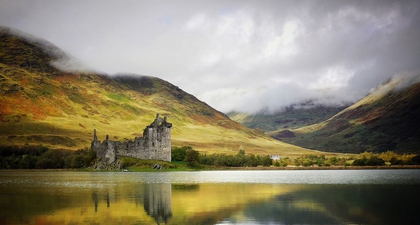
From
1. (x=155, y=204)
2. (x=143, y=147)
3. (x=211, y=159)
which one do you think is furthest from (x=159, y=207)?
(x=211, y=159)

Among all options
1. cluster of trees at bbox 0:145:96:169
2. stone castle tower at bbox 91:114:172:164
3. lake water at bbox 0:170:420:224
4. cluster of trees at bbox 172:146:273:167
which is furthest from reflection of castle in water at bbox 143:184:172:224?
cluster of trees at bbox 0:145:96:169

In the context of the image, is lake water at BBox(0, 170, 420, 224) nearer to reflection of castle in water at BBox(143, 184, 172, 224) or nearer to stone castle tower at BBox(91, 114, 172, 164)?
reflection of castle in water at BBox(143, 184, 172, 224)

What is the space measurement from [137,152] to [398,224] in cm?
9118

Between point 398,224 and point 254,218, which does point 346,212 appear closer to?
point 398,224

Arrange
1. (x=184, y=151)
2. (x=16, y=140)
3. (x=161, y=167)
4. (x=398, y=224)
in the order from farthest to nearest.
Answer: (x=16, y=140) < (x=184, y=151) < (x=161, y=167) < (x=398, y=224)

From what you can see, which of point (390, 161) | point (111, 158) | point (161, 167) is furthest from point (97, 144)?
point (390, 161)

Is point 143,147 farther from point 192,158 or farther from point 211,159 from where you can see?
point 211,159

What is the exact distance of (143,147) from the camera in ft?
366

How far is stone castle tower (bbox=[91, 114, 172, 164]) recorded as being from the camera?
110m

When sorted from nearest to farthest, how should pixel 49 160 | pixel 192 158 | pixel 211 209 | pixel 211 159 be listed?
pixel 211 209 → pixel 192 158 → pixel 49 160 → pixel 211 159

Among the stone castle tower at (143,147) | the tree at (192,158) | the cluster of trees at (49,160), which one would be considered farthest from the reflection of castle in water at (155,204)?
the cluster of trees at (49,160)

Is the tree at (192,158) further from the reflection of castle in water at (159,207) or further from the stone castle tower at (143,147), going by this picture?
the reflection of castle in water at (159,207)

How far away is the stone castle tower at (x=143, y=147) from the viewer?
110 m

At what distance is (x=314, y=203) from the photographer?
115ft
